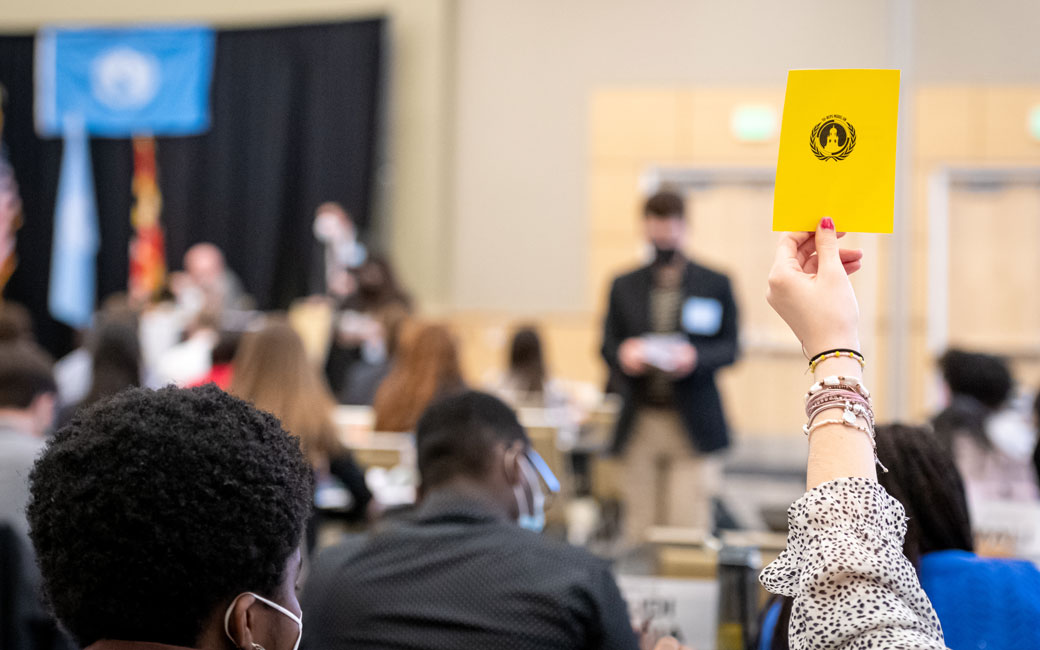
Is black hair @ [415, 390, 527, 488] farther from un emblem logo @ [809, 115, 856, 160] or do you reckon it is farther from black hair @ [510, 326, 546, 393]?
black hair @ [510, 326, 546, 393]

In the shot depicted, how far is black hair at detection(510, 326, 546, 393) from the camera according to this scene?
→ 4988mm

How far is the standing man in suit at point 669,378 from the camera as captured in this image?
401 centimetres

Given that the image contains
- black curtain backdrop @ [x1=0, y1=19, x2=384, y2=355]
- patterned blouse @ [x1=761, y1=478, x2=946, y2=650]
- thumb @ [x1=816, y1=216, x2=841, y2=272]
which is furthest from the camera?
black curtain backdrop @ [x1=0, y1=19, x2=384, y2=355]

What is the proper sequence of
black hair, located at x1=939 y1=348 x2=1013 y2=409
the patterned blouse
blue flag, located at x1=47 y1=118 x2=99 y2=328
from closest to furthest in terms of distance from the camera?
the patterned blouse < black hair, located at x1=939 y1=348 x2=1013 y2=409 < blue flag, located at x1=47 y1=118 x2=99 y2=328

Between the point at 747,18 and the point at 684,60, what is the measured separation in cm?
61

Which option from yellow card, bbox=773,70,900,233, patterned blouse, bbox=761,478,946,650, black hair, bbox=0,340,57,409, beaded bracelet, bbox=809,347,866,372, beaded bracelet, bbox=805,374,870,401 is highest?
yellow card, bbox=773,70,900,233

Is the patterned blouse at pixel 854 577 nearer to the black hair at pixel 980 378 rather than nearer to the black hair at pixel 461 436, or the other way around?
the black hair at pixel 461 436

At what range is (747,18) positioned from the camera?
8211 millimetres

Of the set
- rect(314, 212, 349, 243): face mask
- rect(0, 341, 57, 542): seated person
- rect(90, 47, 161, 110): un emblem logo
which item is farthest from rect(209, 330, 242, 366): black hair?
rect(90, 47, 161, 110): un emblem logo

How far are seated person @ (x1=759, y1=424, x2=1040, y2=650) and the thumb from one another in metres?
0.44

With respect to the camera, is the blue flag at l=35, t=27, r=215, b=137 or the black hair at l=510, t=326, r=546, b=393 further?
the blue flag at l=35, t=27, r=215, b=137

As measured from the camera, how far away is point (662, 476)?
4184mm

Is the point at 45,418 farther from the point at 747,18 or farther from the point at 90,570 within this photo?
the point at 747,18

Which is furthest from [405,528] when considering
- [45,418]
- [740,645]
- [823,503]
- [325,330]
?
[325,330]
